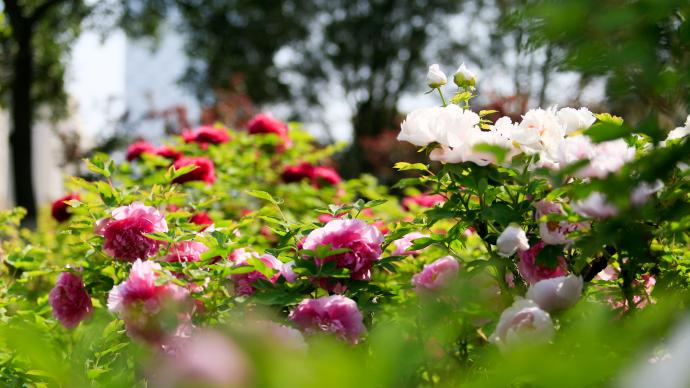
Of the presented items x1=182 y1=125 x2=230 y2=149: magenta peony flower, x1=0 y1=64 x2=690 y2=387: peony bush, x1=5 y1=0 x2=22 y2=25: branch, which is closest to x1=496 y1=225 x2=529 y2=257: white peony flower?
x1=0 y1=64 x2=690 y2=387: peony bush

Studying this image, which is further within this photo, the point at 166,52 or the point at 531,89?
the point at 166,52

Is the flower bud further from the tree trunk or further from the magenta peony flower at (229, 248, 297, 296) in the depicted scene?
the tree trunk

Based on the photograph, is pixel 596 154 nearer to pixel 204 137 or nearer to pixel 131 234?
pixel 131 234

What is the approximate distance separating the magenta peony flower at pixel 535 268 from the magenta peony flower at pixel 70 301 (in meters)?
1.05

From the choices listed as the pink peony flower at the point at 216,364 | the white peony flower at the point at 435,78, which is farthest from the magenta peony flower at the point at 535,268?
the pink peony flower at the point at 216,364

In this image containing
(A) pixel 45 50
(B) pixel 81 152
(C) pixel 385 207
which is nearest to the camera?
(C) pixel 385 207

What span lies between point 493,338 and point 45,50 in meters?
11.8

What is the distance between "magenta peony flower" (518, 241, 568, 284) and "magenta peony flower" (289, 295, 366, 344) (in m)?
0.34

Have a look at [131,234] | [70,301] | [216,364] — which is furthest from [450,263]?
[216,364]

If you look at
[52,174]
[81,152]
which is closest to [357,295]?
[81,152]

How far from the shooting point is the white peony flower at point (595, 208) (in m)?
1.11

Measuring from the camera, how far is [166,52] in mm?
17844

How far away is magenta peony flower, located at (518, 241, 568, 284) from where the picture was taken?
1.35 metres

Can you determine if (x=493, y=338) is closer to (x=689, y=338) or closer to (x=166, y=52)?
(x=689, y=338)
